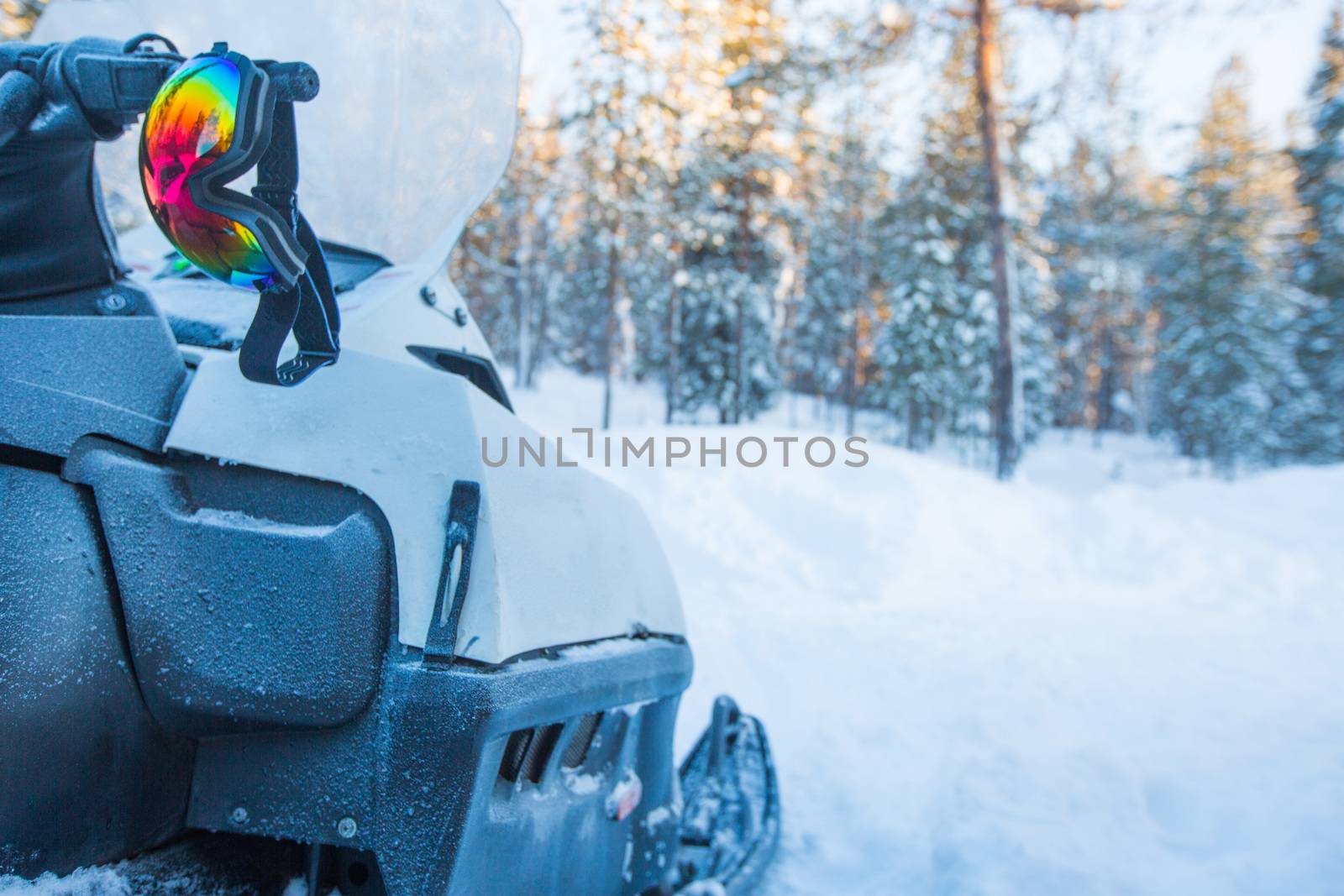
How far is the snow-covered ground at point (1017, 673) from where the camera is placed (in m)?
2.63

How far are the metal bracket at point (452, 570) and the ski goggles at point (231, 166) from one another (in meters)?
0.37

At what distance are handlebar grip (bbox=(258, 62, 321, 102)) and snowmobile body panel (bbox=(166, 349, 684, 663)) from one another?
0.47 metres

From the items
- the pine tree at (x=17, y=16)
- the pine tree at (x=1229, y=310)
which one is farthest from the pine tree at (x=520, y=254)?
the pine tree at (x=1229, y=310)

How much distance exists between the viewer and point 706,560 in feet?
22.1

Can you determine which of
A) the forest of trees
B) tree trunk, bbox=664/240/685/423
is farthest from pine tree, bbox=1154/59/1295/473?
tree trunk, bbox=664/240/685/423

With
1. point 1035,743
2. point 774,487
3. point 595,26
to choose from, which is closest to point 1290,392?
point 595,26

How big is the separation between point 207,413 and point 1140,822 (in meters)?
3.18

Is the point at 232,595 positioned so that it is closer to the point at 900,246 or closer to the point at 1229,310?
the point at 900,246

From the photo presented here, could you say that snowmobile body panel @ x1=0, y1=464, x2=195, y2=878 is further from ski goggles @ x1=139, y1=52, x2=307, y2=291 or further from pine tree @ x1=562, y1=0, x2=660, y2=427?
pine tree @ x1=562, y1=0, x2=660, y2=427

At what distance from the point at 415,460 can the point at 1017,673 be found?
3.91m

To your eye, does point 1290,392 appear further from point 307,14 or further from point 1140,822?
point 307,14

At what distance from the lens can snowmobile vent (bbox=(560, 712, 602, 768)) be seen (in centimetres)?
154

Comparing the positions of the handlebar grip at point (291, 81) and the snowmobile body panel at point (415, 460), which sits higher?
the handlebar grip at point (291, 81)

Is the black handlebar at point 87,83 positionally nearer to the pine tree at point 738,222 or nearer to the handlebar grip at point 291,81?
the handlebar grip at point 291,81
